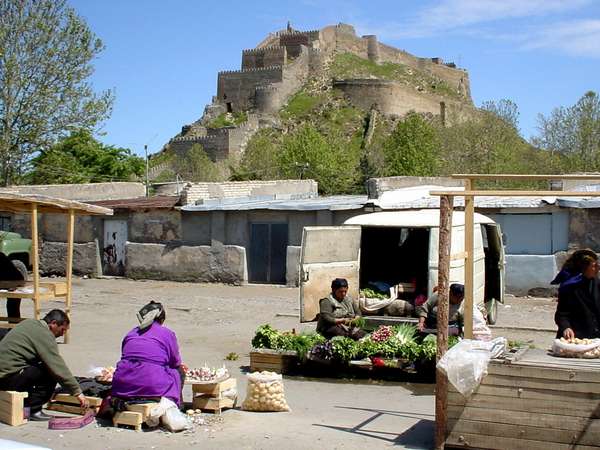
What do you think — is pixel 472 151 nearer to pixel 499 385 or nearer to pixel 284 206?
pixel 284 206

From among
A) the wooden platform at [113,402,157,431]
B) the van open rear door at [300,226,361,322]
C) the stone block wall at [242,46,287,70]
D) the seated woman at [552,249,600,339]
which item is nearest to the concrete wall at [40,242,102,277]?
the van open rear door at [300,226,361,322]

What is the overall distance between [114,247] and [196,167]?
139ft

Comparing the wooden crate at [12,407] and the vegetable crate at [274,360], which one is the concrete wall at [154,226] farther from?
the wooden crate at [12,407]

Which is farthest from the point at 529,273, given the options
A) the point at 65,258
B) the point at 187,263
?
the point at 65,258

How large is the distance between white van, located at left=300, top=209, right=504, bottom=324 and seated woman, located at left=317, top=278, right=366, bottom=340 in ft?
3.65

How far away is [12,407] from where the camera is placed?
7.70 metres

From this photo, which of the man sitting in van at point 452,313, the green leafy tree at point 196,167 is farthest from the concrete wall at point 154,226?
the green leafy tree at point 196,167

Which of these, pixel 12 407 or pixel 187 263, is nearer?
pixel 12 407

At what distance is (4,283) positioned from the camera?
12.0 metres

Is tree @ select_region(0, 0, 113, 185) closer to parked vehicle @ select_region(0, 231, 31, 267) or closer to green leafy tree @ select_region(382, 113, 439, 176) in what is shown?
parked vehicle @ select_region(0, 231, 31, 267)

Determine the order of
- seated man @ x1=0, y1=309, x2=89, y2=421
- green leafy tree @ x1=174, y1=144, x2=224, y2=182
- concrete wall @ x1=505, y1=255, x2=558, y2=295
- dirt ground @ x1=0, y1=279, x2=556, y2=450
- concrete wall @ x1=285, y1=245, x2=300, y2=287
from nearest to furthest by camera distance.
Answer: dirt ground @ x1=0, y1=279, x2=556, y2=450, seated man @ x1=0, y1=309, x2=89, y2=421, concrete wall @ x1=505, y1=255, x2=558, y2=295, concrete wall @ x1=285, y1=245, x2=300, y2=287, green leafy tree @ x1=174, y1=144, x2=224, y2=182

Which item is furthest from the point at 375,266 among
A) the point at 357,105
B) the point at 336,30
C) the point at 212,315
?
the point at 336,30

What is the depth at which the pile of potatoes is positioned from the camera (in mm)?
8352

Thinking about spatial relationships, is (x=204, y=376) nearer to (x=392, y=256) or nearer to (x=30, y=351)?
(x=30, y=351)
